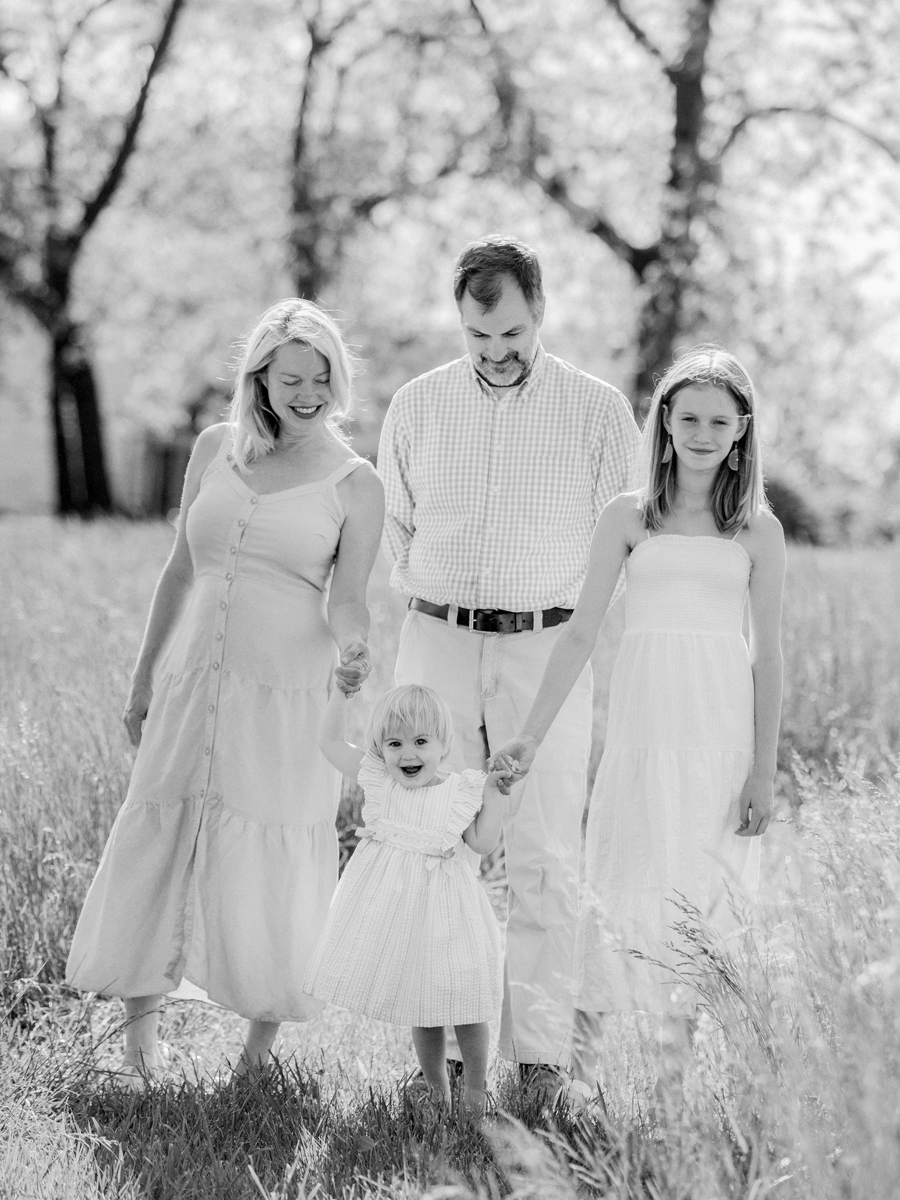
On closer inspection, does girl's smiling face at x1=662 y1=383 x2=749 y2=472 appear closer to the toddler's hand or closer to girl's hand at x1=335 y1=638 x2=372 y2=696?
the toddler's hand

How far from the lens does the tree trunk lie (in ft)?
82.3

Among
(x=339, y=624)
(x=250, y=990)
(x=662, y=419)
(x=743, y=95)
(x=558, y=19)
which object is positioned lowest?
(x=250, y=990)

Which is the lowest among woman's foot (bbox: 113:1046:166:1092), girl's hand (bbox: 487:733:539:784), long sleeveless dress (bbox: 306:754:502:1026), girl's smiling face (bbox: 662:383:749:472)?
woman's foot (bbox: 113:1046:166:1092)

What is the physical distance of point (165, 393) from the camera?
3031 cm

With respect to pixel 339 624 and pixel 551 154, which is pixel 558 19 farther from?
pixel 339 624

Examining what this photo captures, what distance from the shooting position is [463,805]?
3.49 metres

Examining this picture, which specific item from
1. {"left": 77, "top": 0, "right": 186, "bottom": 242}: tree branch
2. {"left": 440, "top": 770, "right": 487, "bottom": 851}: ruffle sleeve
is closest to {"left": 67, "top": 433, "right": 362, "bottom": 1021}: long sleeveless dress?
{"left": 440, "top": 770, "right": 487, "bottom": 851}: ruffle sleeve

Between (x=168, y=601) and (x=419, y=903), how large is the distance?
1199 millimetres

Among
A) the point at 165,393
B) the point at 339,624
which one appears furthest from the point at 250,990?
the point at 165,393

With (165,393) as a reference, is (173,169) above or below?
above

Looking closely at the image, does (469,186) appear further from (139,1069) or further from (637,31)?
(139,1069)

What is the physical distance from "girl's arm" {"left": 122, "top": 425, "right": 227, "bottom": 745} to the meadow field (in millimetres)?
643

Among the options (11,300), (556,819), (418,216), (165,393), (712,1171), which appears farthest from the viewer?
(165,393)

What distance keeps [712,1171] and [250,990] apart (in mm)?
1740
